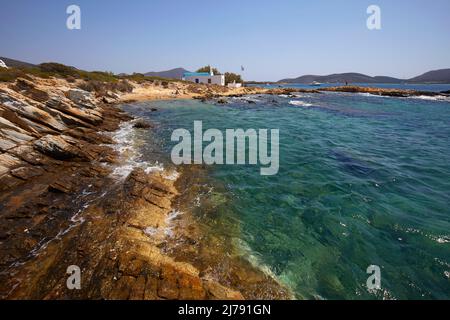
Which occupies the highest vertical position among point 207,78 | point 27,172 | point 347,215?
point 207,78

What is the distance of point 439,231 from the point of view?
800cm

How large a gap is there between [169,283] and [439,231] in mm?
9446

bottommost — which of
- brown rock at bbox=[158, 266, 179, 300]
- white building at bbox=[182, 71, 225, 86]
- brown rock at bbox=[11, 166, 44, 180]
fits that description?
brown rock at bbox=[158, 266, 179, 300]

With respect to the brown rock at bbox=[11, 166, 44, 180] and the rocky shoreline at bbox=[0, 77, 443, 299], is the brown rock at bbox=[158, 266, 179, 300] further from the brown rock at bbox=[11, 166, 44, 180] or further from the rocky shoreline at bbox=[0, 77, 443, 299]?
the brown rock at bbox=[11, 166, 44, 180]

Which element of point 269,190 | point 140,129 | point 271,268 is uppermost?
point 140,129

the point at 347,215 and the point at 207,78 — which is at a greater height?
the point at 207,78

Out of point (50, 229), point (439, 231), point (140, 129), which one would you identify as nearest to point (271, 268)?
point (439, 231)

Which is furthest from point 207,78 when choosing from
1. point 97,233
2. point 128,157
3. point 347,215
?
point 97,233

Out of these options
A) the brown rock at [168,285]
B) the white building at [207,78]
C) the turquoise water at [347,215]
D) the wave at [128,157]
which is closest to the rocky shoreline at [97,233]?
the brown rock at [168,285]

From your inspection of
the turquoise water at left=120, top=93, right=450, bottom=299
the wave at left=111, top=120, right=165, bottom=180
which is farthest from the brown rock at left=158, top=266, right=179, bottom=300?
the wave at left=111, top=120, right=165, bottom=180

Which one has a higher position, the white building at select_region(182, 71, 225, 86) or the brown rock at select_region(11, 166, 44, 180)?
the white building at select_region(182, 71, 225, 86)

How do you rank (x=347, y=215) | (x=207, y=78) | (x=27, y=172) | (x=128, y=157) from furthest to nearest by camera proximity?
(x=207, y=78)
(x=128, y=157)
(x=27, y=172)
(x=347, y=215)

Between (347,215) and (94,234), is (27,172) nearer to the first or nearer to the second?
(94,234)

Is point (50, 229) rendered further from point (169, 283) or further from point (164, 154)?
point (164, 154)
